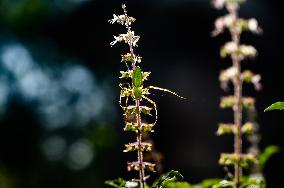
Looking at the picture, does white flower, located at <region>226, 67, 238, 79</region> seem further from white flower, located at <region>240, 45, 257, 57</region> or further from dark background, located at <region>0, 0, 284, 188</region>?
dark background, located at <region>0, 0, 284, 188</region>

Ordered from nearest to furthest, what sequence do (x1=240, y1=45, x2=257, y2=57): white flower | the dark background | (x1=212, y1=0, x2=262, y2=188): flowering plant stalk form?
(x1=212, y1=0, x2=262, y2=188): flowering plant stalk < (x1=240, y1=45, x2=257, y2=57): white flower < the dark background

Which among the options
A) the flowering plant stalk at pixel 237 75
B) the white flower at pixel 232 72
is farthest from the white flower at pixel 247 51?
the white flower at pixel 232 72

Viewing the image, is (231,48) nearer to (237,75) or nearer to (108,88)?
(237,75)

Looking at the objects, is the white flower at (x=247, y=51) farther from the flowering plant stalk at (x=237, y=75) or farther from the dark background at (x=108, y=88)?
the dark background at (x=108, y=88)

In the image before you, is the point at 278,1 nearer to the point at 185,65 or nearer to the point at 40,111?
the point at 185,65

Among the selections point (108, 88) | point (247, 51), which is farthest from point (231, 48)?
point (108, 88)

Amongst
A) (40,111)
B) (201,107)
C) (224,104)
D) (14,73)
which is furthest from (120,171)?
(224,104)

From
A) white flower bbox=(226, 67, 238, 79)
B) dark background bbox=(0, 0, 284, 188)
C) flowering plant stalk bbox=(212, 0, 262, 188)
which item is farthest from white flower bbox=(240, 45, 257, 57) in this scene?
dark background bbox=(0, 0, 284, 188)

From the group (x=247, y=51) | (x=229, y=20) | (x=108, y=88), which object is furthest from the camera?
(x=108, y=88)
